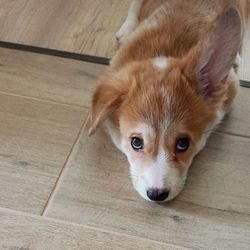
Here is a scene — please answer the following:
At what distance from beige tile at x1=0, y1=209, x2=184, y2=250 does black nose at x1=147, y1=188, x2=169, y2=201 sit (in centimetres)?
12

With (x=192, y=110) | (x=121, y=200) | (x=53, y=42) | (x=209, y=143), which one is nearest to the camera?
(x=192, y=110)

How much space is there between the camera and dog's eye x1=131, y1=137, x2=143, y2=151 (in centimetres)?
145

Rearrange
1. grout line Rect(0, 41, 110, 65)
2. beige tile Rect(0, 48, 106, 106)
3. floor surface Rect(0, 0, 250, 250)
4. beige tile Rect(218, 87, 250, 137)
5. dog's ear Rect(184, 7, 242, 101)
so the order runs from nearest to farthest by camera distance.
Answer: dog's ear Rect(184, 7, 242, 101), floor surface Rect(0, 0, 250, 250), beige tile Rect(218, 87, 250, 137), beige tile Rect(0, 48, 106, 106), grout line Rect(0, 41, 110, 65)

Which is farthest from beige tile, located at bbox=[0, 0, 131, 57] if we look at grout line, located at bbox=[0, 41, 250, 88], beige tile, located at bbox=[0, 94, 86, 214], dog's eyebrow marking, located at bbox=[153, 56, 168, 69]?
dog's eyebrow marking, located at bbox=[153, 56, 168, 69]

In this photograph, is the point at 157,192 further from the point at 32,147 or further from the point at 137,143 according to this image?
the point at 32,147

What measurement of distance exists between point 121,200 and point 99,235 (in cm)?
13

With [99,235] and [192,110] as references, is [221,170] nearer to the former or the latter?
[192,110]

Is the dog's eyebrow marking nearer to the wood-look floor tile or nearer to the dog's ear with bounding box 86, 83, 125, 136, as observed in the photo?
the dog's ear with bounding box 86, 83, 125, 136

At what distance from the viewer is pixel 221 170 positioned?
5.33ft

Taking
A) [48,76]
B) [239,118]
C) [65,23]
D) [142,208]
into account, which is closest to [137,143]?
[142,208]

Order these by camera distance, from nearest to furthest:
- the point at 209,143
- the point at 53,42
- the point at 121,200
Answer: the point at 121,200, the point at 209,143, the point at 53,42

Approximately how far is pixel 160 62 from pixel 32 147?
49cm

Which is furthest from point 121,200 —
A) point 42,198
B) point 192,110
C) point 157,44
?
point 157,44

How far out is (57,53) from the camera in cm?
199
